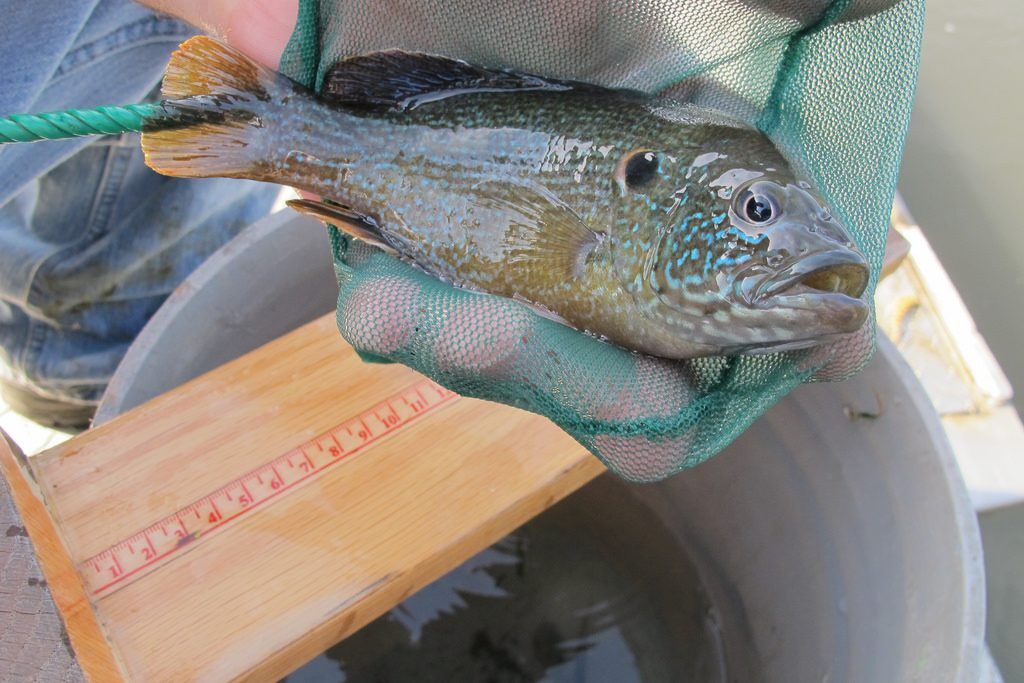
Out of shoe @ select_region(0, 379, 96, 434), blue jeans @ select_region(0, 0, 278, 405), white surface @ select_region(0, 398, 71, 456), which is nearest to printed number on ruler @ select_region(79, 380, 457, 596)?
blue jeans @ select_region(0, 0, 278, 405)

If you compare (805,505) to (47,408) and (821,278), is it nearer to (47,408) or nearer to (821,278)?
(821,278)

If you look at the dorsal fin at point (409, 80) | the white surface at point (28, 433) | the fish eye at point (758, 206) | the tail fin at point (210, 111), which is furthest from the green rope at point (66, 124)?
the white surface at point (28, 433)

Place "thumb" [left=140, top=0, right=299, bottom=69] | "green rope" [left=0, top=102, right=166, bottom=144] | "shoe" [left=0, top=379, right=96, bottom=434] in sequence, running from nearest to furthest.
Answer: "green rope" [left=0, top=102, right=166, bottom=144], "thumb" [left=140, top=0, right=299, bottom=69], "shoe" [left=0, top=379, right=96, bottom=434]

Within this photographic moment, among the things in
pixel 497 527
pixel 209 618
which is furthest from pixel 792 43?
pixel 209 618

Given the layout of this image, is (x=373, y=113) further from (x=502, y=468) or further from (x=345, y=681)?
(x=345, y=681)

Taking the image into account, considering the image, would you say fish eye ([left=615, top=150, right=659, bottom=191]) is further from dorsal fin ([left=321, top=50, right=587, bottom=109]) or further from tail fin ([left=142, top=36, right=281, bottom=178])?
tail fin ([left=142, top=36, right=281, bottom=178])

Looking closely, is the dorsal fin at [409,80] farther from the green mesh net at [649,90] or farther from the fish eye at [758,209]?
the fish eye at [758,209]

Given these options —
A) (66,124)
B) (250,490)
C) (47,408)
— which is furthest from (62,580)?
(47,408)
